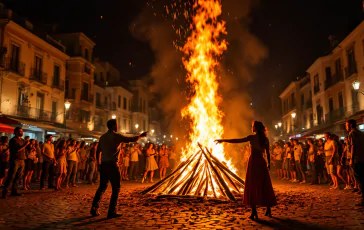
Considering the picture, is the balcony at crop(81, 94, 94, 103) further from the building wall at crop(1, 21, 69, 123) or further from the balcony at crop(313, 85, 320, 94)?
the balcony at crop(313, 85, 320, 94)

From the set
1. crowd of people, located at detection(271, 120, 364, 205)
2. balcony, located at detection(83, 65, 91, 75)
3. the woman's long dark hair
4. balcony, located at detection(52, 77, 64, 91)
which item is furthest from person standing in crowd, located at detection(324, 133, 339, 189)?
balcony, located at detection(83, 65, 91, 75)

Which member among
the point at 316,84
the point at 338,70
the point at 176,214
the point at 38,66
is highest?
the point at 316,84

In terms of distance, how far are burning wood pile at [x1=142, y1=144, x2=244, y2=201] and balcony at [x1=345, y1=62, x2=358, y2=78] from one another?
1988 cm

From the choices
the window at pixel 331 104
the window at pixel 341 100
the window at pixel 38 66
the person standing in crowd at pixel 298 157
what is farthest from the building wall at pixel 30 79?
the window at pixel 331 104

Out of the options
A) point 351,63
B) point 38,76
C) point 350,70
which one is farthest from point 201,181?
point 38,76

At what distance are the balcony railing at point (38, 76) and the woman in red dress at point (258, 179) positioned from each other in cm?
2324

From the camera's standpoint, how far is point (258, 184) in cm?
580

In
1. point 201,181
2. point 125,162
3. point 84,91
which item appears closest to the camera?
point 201,181

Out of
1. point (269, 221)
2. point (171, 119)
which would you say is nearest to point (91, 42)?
point (171, 119)

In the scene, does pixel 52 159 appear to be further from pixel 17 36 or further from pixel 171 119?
pixel 17 36

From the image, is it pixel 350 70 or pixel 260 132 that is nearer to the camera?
pixel 260 132

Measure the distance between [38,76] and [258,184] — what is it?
24.7m

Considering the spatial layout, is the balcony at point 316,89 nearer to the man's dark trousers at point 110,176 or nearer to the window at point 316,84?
the window at point 316,84

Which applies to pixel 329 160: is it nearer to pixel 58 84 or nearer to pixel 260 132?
pixel 260 132
